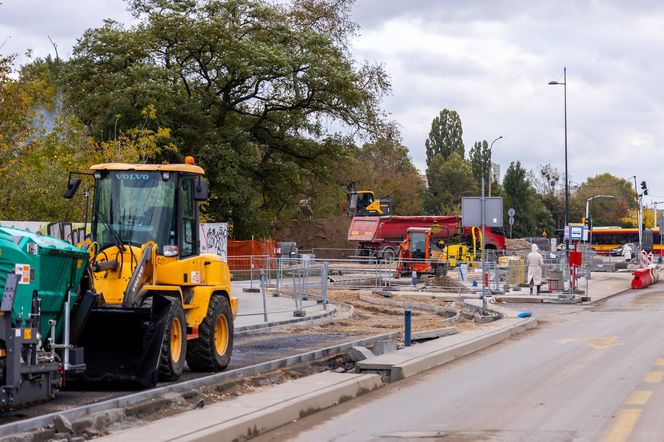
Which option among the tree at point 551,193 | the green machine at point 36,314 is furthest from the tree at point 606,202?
the green machine at point 36,314

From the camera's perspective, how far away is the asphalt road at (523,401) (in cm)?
1046

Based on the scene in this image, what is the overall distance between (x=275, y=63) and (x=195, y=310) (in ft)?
113

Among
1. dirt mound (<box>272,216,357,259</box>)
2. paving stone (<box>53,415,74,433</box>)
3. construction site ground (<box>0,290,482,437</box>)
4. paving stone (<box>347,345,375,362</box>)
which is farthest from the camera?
dirt mound (<box>272,216,357,259</box>)

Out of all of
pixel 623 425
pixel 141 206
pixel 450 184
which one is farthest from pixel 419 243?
pixel 450 184

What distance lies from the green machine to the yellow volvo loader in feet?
1.26

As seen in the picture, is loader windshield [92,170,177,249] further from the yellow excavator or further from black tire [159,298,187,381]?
the yellow excavator

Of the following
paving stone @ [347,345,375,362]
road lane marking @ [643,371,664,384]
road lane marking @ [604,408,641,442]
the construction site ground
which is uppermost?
paving stone @ [347,345,375,362]

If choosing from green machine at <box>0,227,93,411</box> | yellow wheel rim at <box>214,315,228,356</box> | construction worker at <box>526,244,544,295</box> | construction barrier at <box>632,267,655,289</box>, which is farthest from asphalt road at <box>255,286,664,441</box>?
construction barrier at <box>632,267,655,289</box>

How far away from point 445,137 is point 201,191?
11876 centimetres

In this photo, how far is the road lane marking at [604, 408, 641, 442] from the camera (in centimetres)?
991

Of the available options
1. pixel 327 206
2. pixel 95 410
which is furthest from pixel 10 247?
pixel 327 206

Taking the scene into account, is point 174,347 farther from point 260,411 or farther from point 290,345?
point 290,345

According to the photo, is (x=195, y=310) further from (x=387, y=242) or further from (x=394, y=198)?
(x=394, y=198)

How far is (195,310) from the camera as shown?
1451 cm
